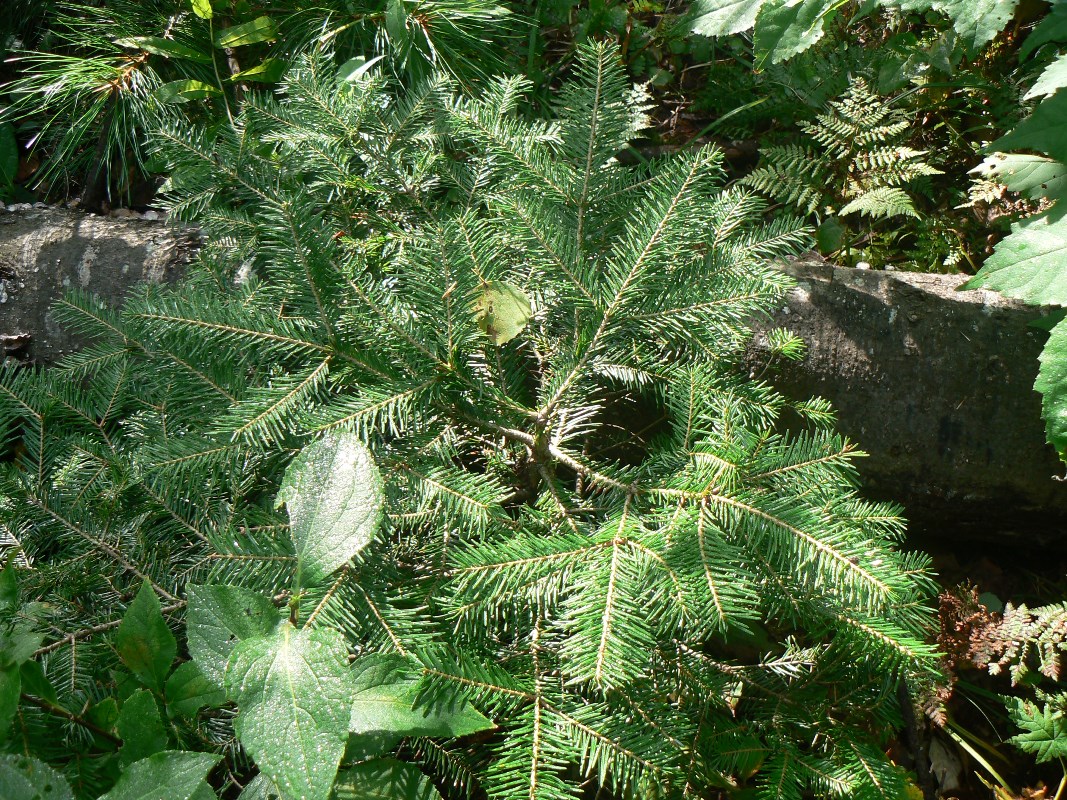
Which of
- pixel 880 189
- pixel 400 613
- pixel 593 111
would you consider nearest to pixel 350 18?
pixel 593 111

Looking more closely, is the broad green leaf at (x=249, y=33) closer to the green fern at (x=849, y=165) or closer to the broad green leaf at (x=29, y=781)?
the green fern at (x=849, y=165)

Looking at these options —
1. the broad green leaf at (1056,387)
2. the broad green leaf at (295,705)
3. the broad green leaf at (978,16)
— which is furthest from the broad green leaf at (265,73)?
the broad green leaf at (1056,387)

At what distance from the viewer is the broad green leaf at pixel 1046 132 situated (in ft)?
5.47

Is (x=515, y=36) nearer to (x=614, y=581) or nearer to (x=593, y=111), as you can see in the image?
(x=593, y=111)

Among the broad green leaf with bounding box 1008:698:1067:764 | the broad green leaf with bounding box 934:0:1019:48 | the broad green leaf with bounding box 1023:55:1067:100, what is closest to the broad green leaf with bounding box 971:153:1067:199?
the broad green leaf with bounding box 1023:55:1067:100

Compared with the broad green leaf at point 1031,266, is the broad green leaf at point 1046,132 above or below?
above

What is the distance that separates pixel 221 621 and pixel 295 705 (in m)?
0.19

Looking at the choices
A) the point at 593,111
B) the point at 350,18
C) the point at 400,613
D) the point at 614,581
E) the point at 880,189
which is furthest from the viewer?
the point at 350,18

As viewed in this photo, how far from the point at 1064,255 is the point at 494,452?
1.24 m

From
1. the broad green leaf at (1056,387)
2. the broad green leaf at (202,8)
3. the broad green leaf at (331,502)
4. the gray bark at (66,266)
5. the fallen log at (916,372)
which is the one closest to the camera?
the broad green leaf at (331,502)

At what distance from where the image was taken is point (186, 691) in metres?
1.07

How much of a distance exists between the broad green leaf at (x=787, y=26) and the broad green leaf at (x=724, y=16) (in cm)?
7

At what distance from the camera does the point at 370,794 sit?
1.00m

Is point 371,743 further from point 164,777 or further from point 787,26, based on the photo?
point 787,26
